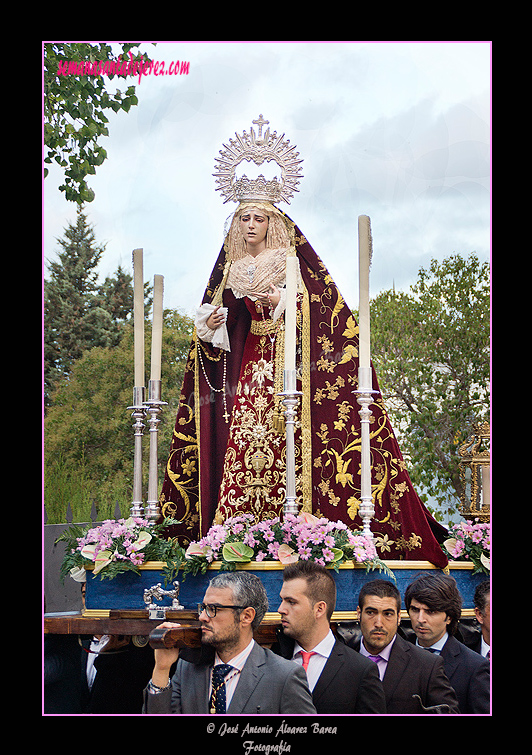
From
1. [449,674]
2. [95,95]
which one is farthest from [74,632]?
[95,95]

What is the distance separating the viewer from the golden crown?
17.7 feet

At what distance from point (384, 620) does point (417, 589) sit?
29 centimetres

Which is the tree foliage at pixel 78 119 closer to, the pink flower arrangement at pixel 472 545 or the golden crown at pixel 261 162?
the golden crown at pixel 261 162

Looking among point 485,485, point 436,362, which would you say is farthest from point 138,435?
point 436,362

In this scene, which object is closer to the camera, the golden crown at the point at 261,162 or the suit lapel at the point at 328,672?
the suit lapel at the point at 328,672

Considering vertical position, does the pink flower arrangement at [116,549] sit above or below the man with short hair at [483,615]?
above

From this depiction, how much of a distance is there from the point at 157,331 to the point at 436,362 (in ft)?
8.44

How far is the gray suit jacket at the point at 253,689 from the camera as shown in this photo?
4145 mm

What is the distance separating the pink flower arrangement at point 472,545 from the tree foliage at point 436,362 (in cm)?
125

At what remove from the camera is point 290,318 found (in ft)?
15.3

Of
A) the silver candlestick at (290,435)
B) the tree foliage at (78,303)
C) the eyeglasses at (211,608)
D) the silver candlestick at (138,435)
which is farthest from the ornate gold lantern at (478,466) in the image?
the tree foliage at (78,303)

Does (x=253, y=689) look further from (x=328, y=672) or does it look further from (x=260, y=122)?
(x=260, y=122)

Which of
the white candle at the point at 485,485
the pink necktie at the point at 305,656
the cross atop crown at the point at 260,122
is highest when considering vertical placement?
the cross atop crown at the point at 260,122

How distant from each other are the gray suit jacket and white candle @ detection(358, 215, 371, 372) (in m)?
1.62
